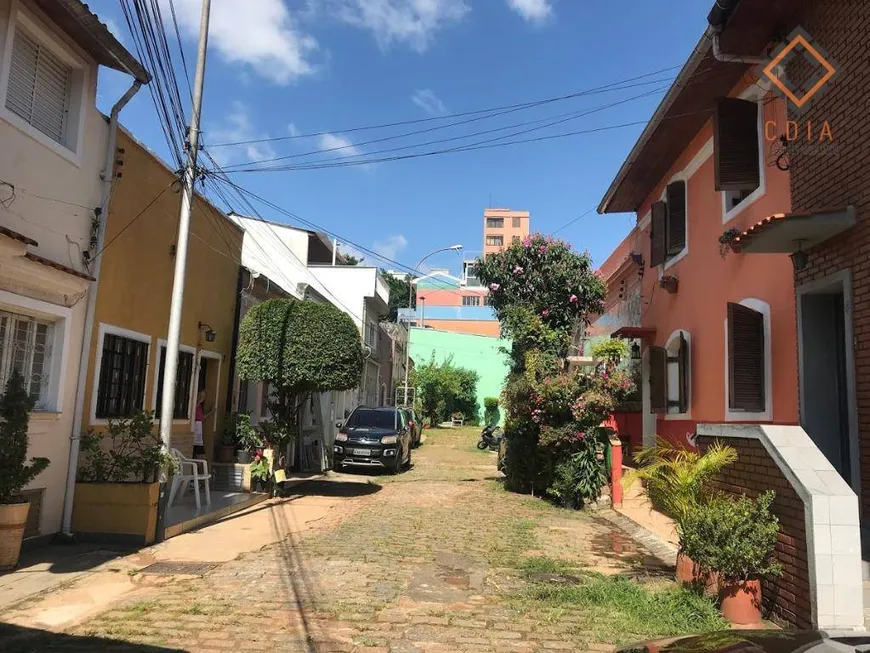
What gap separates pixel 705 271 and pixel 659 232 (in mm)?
2304

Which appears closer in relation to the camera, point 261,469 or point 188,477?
point 188,477

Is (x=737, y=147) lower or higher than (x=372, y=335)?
higher

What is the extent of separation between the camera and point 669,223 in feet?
38.2

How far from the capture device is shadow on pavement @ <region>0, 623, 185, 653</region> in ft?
14.3

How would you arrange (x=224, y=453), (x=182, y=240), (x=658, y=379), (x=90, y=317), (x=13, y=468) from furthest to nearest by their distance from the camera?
(x=224, y=453) → (x=658, y=379) → (x=182, y=240) → (x=90, y=317) → (x=13, y=468)

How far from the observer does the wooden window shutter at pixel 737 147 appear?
809 cm

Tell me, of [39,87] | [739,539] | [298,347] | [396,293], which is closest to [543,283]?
[298,347]

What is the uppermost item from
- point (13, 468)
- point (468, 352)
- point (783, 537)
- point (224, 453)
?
point (468, 352)

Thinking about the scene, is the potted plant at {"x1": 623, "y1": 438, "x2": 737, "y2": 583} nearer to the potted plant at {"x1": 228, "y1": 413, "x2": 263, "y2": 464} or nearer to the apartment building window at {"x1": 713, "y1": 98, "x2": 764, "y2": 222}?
the apartment building window at {"x1": 713, "y1": 98, "x2": 764, "y2": 222}

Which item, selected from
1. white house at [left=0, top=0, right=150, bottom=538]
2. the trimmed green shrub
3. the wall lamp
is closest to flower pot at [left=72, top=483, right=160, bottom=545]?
white house at [left=0, top=0, right=150, bottom=538]

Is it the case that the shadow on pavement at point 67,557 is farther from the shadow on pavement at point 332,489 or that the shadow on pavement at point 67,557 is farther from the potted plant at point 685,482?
the potted plant at point 685,482

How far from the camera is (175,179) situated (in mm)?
10141

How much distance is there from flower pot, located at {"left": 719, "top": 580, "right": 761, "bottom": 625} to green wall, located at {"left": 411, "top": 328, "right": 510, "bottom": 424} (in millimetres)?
36973

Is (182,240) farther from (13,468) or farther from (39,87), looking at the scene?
(13,468)
